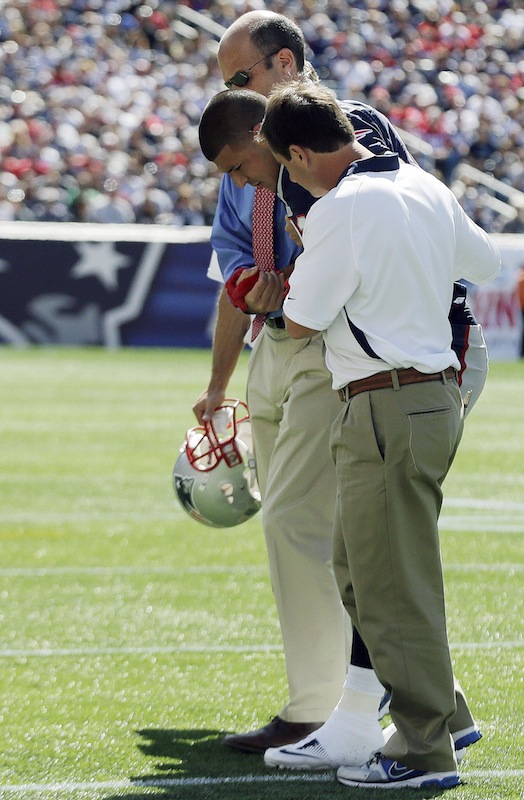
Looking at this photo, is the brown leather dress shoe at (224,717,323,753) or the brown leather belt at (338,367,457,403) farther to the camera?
the brown leather dress shoe at (224,717,323,753)

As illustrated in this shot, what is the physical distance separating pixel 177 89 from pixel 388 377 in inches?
909

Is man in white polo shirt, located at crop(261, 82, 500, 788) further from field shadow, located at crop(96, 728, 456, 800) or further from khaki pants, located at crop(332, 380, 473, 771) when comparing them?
field shadow, located at crop(96, 728, 456, 800)

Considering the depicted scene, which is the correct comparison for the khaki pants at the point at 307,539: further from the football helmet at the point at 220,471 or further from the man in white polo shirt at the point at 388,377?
the football helmet at the point at 220,471

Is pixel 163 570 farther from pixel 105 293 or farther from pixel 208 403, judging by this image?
pixel 105 293

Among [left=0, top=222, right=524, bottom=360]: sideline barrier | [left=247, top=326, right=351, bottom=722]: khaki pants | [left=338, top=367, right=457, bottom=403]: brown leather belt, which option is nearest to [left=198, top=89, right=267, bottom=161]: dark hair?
[left=247, top=326, right=351, bottom=722]: khaki pants

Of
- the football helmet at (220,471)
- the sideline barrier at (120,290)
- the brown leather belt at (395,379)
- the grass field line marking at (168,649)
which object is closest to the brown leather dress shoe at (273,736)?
the football helmet at (220,471)

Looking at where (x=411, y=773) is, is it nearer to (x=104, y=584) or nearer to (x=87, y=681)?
(x=87, y=681)

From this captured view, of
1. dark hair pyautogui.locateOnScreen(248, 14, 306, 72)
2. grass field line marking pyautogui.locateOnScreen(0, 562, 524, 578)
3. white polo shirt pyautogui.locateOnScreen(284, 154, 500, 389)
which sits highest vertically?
dark hair pyautogui.locateOnScreen(248, 14, 306, 72)

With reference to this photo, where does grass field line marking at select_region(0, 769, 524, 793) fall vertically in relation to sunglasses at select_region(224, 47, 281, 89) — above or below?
below

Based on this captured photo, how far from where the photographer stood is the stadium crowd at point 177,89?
71.6 feet

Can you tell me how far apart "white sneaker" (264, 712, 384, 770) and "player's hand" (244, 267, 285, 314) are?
1199mm

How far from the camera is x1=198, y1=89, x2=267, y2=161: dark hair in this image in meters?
3.81

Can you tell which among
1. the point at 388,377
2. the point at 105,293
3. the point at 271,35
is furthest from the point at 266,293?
the point at 105,293

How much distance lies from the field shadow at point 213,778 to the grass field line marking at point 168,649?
1.04 meters
